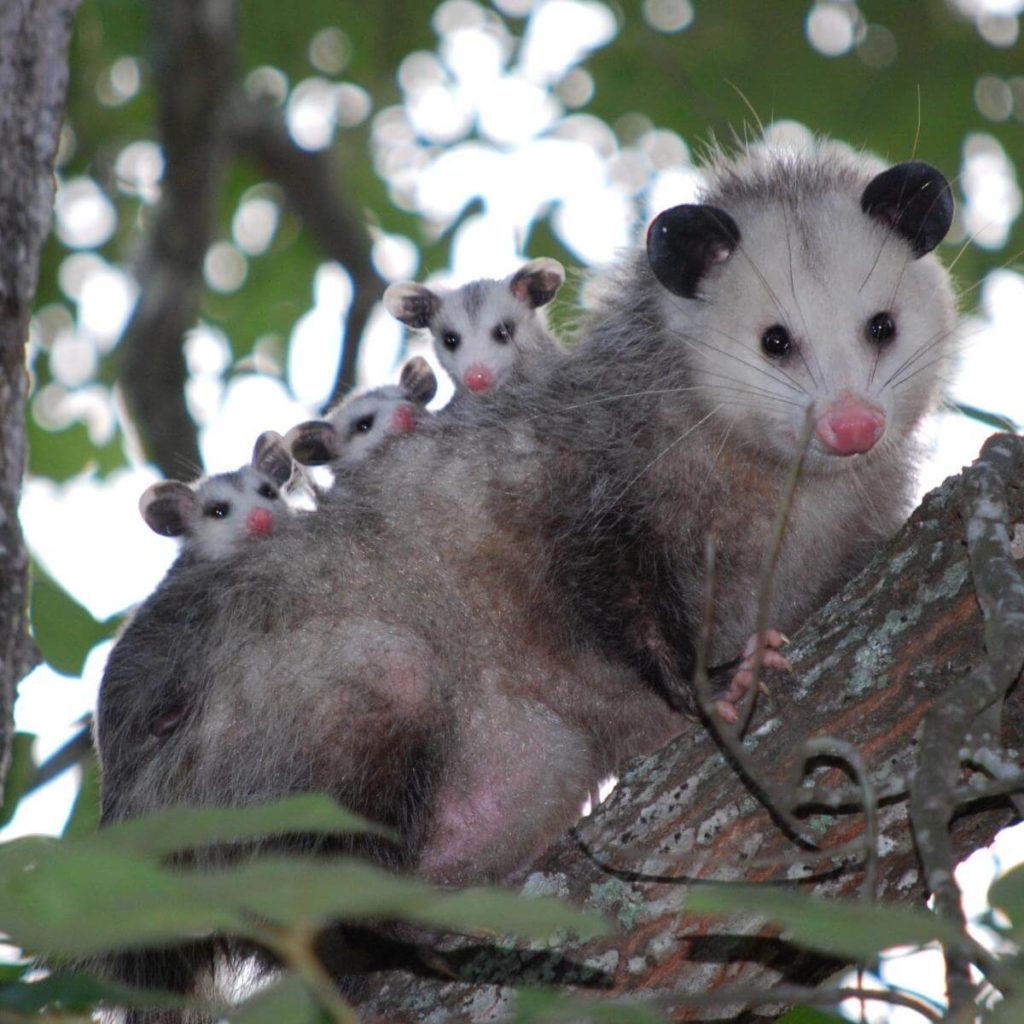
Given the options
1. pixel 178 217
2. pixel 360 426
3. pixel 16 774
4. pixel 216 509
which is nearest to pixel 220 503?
pixel 216 509

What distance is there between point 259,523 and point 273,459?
41 centimetres

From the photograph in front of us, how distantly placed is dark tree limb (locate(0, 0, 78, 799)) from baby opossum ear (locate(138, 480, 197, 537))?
61cm

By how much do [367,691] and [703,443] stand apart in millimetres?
715

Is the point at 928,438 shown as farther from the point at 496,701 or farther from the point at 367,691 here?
the point at 367,691

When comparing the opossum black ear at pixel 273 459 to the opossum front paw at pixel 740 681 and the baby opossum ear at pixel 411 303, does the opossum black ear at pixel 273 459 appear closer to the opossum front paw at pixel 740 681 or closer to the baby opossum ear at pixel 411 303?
the baby opossum ear at pixel 411 303

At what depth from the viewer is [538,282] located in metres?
3.38

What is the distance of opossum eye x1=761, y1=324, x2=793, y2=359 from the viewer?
224 cm

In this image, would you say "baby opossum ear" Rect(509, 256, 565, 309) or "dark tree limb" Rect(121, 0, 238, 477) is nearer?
"baby opossum ear" Rect(509, 256, 565, 309)

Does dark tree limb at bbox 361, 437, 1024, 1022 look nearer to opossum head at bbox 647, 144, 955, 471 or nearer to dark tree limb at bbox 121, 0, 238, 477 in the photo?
opossum head at bbox 647, 144, 955, 471

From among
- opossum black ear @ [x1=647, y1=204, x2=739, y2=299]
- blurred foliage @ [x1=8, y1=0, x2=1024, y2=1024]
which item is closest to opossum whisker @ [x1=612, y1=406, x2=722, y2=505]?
opossum black ear @ [x1=647, y1=204, x2=739, y2=299]

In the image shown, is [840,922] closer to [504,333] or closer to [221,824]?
[221,824]

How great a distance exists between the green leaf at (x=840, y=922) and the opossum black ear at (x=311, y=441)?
7.18ft

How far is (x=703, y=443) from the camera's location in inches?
94.6

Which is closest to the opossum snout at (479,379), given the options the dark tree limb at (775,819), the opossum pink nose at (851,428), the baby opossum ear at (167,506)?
the baby opossum ear at (167,506)
